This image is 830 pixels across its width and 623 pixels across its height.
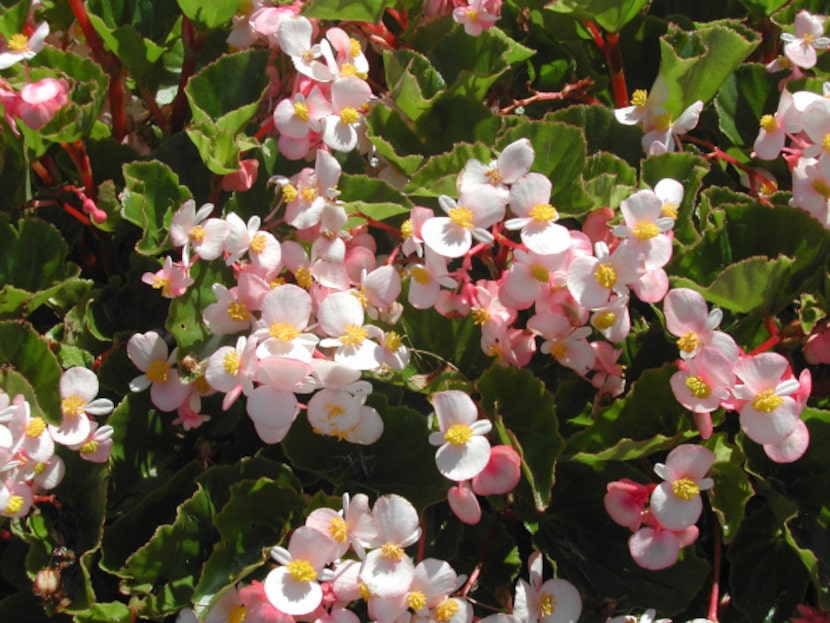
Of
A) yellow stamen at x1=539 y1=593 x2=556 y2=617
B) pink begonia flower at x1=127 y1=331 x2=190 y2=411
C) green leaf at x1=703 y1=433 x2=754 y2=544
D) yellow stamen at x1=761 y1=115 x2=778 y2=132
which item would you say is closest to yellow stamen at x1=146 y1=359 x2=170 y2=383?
pink begonia flower at x1=127 y1=331 x2=190 y2=411

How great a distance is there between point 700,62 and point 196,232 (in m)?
0.58

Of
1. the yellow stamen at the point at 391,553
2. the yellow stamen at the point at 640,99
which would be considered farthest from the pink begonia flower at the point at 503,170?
the yellow stamen at the point at 391,553

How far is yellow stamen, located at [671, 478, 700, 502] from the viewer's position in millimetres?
745

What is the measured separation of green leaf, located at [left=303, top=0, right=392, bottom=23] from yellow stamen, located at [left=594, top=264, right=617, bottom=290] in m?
0.41

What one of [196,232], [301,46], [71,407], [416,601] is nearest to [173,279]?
[196,232]

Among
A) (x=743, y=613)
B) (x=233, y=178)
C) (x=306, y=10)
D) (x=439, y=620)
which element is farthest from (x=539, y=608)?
(x=306, y=10)

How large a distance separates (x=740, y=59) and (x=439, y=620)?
0.67 meters

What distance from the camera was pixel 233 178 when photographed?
0.93m

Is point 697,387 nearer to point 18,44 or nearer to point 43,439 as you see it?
point 43,439

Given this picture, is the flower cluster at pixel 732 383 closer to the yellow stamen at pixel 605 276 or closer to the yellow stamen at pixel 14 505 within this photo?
the yellow stamen at pixel 605 276

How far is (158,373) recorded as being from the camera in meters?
0.86

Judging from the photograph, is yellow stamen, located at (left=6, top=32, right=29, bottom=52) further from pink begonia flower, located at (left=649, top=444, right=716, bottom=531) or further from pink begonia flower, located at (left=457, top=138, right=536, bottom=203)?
pink begonia flower, located at (left=649, top=444, right=716, bottom=531)

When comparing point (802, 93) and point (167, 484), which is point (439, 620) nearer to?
point (167, 484)

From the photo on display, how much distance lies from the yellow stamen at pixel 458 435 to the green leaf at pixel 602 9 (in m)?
0.49
